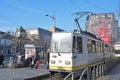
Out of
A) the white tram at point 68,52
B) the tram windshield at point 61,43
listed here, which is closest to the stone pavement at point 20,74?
the white tram at point 68,52

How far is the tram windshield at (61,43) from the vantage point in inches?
651

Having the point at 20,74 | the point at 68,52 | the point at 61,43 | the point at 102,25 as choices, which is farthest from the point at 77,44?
the point at 102,25

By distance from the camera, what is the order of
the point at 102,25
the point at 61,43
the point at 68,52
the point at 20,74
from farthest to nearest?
the point at 102,25 < the point at 20,74 < the point at 61,43 < the point at 68,52

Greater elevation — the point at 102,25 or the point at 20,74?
the point at 102,25

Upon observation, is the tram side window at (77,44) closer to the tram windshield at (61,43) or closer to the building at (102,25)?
the tram windshield at (61,43)

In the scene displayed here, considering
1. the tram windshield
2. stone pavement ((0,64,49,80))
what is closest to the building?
stone pavement ((0,64,49,80))

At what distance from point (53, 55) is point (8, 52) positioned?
242 feet

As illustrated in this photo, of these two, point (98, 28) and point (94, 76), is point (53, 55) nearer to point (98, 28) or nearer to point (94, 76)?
point (94, 76)

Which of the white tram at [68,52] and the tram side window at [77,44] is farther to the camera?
the tram side window at [77,44]

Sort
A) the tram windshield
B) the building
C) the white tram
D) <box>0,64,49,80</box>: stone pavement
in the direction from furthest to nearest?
the building < the tram windshield < <box>0,64,49,80</box>: stone pavement < the white tram

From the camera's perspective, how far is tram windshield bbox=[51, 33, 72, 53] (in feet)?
54.2

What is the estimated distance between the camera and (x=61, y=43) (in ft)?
55.2

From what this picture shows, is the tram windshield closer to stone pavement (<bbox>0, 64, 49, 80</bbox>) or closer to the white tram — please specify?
the white tram

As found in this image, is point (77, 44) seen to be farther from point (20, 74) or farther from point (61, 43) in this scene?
point (20, 74)
